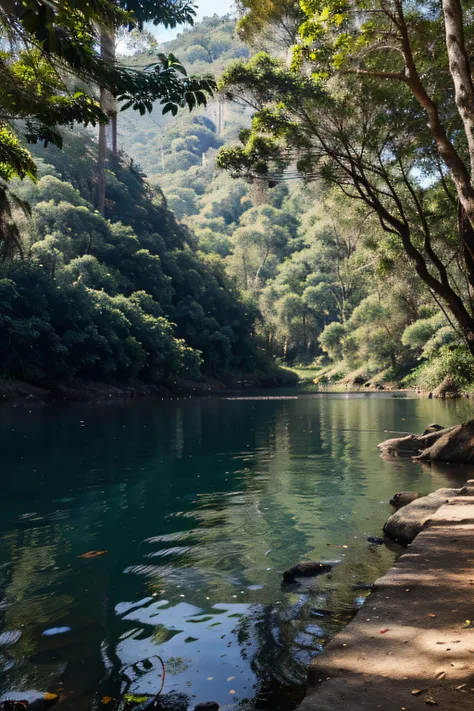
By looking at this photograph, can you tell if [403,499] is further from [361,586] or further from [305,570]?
[361,586]

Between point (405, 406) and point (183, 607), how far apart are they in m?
29.0

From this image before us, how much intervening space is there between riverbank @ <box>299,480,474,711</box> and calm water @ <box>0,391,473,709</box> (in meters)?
0.56

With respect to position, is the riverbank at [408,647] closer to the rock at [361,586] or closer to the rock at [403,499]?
the rock at [361,586]

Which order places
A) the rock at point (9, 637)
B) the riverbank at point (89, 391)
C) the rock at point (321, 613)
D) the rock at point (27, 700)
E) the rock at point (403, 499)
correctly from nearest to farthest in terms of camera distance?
1. the rock at point (27, 700)
2. the rock at point (9, 637)
3. the rock at point (321, 613)
4. the rock at point (403, 499)
5. the riverbank at point (89, 391)

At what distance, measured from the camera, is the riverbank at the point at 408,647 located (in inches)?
126

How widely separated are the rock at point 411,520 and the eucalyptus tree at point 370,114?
385 centimetres

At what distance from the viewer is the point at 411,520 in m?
7.88

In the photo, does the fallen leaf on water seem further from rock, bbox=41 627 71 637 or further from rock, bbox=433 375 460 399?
rock, bbox=433 375 460 399

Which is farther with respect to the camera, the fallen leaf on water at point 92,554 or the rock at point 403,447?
the rock at point 403,447

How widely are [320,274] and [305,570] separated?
7614 centimetres

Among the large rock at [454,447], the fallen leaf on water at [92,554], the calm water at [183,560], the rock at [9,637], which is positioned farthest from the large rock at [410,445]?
the rock at [9,637]

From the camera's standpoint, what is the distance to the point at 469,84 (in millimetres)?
7758

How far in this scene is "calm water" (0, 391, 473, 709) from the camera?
14.8ft

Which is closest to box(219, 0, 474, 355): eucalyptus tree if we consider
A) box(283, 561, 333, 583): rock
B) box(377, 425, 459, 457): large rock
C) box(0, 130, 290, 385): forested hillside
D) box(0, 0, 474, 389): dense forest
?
box(0, 0, 474, 389): dense forest
